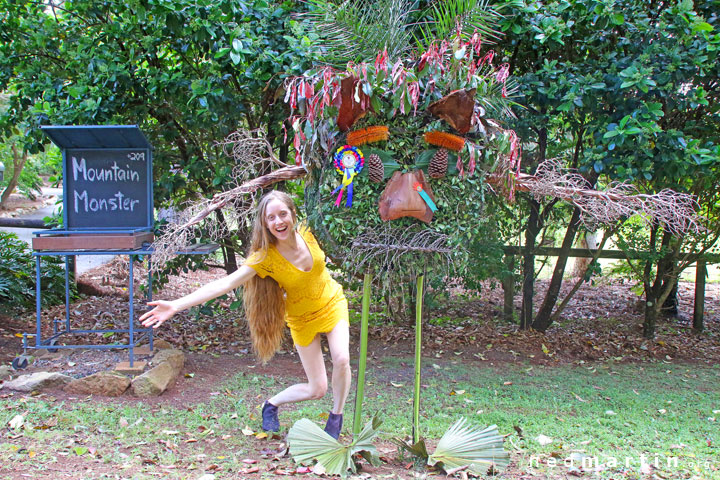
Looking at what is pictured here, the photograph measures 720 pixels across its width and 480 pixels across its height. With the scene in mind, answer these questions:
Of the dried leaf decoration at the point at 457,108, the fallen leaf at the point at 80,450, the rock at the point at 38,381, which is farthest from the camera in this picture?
the rock at the point at 38,381

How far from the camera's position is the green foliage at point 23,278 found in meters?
6.61

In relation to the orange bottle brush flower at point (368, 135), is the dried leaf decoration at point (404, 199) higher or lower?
lower

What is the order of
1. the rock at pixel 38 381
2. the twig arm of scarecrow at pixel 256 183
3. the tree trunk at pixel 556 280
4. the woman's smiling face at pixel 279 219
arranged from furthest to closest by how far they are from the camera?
the tree trunk at pixel 556 280 < the rock at pixel 38 381 < the twig arm of scarecrow at pixel 256 183 < the woman's smiling face at pixel 279 219

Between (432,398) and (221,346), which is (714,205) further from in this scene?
(221,346)

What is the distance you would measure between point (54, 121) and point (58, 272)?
3082mm

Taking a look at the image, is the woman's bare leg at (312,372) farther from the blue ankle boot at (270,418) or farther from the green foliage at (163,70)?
the green foliage at (163,70)

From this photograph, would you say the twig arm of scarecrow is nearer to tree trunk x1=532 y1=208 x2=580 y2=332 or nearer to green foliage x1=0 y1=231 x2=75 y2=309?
tree trunk x1=532 y1=208 x2=580 y2=332

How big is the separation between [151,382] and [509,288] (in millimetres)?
3939

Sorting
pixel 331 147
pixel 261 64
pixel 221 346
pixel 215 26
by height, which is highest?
pixel 215 26

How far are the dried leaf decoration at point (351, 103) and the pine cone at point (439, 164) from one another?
41cm

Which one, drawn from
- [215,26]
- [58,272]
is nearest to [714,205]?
[215,26]

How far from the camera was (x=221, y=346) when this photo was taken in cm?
591

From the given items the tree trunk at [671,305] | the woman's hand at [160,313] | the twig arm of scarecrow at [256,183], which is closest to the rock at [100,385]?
the twig arm of scarecrow at [256,183]

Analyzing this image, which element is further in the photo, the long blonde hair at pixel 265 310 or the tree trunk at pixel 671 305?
the tree trunk at pixel 671 305
